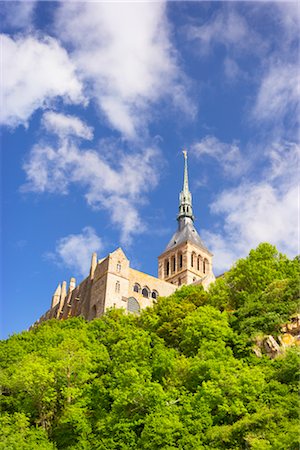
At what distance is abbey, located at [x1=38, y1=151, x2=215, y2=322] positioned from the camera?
56.7 metres

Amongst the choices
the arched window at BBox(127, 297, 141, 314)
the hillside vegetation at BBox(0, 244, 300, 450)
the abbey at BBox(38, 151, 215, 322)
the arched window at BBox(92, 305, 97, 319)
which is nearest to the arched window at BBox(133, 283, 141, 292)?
the abbey at BBox(38, 151, 215, 322)

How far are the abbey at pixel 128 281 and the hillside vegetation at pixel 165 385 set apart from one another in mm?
11146

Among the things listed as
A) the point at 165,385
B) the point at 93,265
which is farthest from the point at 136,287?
the point at 165,385

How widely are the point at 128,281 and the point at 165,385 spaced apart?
30750mm

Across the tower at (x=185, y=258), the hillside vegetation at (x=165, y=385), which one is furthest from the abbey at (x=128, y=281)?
the hillside vegetation at (x=165, y=385)

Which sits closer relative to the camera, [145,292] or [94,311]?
[94,311]

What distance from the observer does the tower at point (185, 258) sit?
253 feet

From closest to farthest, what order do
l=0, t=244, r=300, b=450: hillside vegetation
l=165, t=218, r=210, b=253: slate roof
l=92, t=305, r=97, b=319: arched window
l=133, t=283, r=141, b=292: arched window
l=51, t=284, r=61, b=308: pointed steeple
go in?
l=0, t=244, r=300, b=450: hillside vegetation → l=92, t=305, r=97, b=319: arched window → l=133, t=283, r=141, b=292: arched window → l=51, t=284, r=61, b=308: pointed steeple → l=165, t=218, r=210, b=253: slate roof

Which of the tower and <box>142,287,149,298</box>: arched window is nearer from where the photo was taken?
<box>142,287,149,298</box>: arched window

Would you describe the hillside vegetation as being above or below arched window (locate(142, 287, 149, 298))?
below

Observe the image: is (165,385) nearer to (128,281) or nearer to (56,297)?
(128,281)

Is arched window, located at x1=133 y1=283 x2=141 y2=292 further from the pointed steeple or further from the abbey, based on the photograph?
the pointed steeple

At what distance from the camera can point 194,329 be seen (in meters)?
32.1

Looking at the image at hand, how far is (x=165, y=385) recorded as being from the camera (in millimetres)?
28125
